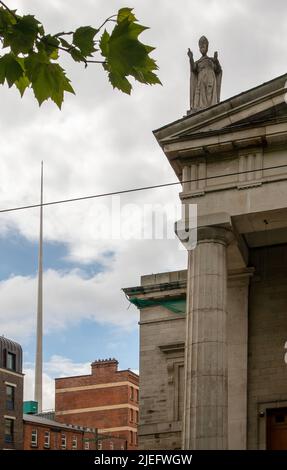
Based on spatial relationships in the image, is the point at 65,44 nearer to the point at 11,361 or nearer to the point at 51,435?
the point at 11,361

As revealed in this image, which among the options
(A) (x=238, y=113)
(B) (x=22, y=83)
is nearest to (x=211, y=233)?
(A) (x=238, y=113)

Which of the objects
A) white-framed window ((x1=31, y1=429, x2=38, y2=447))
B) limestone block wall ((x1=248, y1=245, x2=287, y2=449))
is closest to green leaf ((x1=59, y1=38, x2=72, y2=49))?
limestone block wall ((x1=248, y1=245, x2=287, y2=449))

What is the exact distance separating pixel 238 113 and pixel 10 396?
200 ft

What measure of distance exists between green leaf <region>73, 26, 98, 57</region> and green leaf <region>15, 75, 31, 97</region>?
50 centimetres

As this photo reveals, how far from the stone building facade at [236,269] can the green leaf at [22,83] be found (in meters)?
16.3

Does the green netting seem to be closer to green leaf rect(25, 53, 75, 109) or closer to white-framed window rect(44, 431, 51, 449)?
green leaf rect(25, 53, 75, 109)

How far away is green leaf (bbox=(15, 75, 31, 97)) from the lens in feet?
19.3

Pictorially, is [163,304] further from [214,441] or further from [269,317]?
[214,441]

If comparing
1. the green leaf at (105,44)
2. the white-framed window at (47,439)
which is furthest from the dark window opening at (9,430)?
the green leaf at (105,44)

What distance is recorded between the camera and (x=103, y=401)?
93562 mm

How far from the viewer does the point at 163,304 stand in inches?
1334

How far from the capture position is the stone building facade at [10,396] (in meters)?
77.2

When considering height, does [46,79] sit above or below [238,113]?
below
